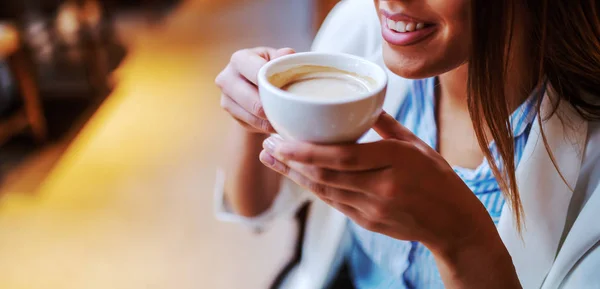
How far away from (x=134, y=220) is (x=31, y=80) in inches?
42.7

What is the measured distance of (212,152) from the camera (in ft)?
8.93

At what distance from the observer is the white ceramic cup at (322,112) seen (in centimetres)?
51

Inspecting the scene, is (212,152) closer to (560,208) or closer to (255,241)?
(255,241)

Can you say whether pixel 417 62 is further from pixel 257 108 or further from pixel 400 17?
pixel 257 108

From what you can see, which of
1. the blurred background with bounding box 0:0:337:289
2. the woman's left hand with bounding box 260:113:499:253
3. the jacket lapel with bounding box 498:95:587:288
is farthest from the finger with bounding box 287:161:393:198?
the blurred background with bounding box 0:0:337:289

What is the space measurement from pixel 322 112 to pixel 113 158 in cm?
236

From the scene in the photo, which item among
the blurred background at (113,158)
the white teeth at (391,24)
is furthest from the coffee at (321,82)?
the blurred background at (113,158)

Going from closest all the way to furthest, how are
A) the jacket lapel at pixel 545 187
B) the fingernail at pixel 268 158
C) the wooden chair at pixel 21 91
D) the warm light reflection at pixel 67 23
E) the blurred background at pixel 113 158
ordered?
the fingernail at pixel 268 158 < the jacket lapel at pixel 545 187 < the blurred background at pixel 113 158 < the wooden chair at pixel 21 91 < the warm light reflection at pixel 67 23

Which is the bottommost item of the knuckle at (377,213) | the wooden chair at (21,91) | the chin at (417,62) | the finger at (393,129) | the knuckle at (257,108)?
the wooden chair at (21,91)

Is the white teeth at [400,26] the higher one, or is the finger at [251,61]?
the white teeth at [400,26]

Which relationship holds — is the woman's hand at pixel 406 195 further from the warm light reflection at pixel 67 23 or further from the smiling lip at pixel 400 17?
the warm light reflection at pixel 67 23

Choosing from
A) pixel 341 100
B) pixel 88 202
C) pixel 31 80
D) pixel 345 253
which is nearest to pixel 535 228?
pixel 345 253

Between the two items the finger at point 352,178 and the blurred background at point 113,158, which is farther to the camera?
the blurred background at point 113,158

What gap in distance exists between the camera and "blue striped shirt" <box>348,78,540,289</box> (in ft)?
2.80
